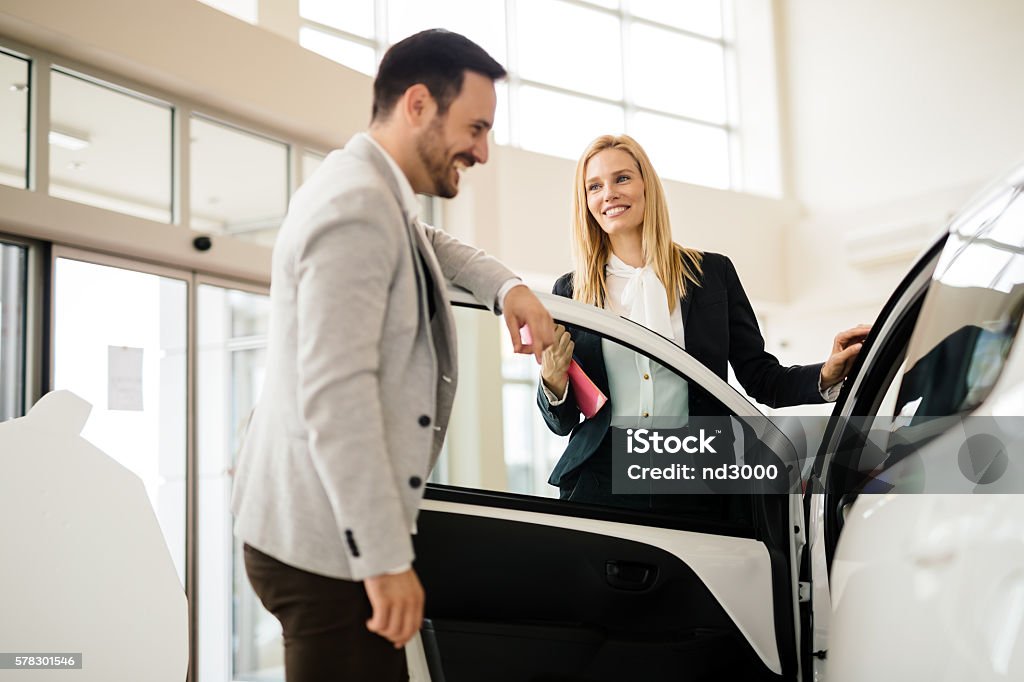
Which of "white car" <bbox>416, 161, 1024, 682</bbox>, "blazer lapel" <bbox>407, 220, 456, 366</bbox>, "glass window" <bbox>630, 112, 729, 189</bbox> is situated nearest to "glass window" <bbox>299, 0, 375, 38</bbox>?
"glass window" <bbox>630, 112, 729, 189</bbox>

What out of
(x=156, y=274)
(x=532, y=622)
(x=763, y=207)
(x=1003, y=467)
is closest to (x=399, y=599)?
(x=532, y=622)

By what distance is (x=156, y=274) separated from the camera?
4473 millimetres

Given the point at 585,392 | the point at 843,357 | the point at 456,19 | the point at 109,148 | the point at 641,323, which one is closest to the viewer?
the point at 585,392

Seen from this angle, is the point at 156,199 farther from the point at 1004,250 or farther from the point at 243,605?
the point at 1004,250

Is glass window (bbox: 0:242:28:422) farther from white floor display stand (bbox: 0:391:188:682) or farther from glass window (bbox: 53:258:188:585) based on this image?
white floor display stand (bbox: 0:391:188:682)

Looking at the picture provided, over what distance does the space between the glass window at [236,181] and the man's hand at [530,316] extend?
140 inches

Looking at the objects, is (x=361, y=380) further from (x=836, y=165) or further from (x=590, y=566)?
(x=836, y=165)

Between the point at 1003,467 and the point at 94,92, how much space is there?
161 inches

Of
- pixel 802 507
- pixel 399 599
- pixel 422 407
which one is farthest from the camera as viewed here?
pixel 802 507

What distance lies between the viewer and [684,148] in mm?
10258

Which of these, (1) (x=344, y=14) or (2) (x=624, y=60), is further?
(2) (x=624, y=60)

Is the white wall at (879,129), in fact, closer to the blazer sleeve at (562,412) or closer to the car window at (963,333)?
the car window at (963,333)

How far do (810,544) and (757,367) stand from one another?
0.49 m

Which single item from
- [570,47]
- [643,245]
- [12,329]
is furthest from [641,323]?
[570,47]
